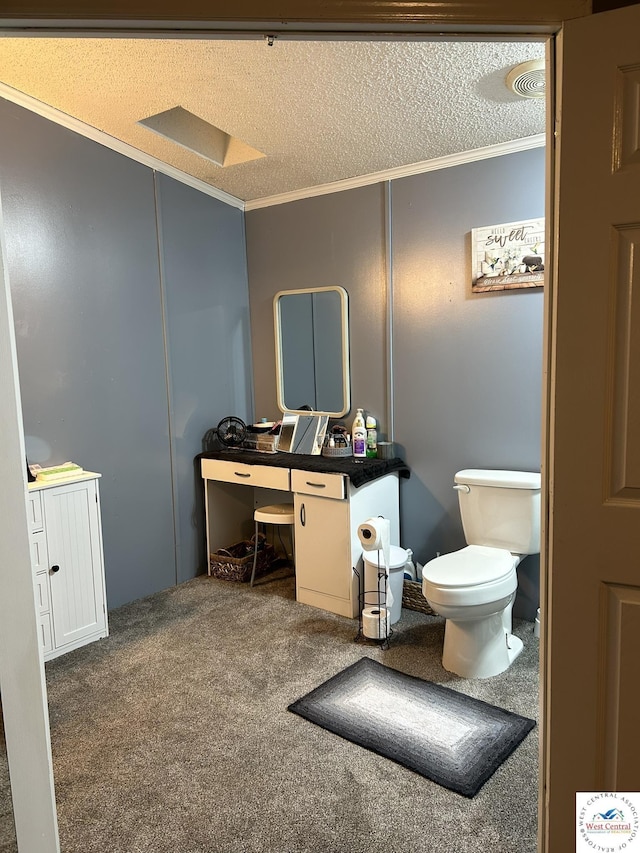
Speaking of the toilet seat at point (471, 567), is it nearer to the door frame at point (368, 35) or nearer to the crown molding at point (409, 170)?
the door frame at point (368, 35)

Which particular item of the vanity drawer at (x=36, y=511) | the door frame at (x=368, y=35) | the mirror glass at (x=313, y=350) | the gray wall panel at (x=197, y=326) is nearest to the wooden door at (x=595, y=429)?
the door frame at (x=368, y=35)

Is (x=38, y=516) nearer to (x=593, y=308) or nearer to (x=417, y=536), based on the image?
(x=417, y=536)

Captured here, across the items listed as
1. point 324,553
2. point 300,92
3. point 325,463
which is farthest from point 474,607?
point 300,92

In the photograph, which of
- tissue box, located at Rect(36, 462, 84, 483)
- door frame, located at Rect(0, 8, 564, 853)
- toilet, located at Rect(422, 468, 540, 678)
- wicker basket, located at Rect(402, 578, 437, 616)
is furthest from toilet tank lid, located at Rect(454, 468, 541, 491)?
tissue box, located at Rect(36, 462, 84, 483)

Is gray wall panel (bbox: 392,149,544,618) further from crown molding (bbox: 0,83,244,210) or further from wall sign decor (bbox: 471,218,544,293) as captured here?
crown molding (bbox: 0,83,244,210)

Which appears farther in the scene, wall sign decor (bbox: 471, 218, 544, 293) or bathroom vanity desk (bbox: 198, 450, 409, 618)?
bathroom vanity desk (bbox: 198, 450, 409, 618)

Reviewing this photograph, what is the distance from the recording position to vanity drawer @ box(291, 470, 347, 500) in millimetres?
2848

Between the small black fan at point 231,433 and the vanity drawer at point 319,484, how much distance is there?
0.66 m

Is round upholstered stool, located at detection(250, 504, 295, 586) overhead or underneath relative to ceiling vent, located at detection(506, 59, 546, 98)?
underneath

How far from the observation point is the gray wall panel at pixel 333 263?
128 inches

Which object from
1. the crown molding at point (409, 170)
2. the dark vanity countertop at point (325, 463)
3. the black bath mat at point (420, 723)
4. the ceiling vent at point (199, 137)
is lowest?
the black bath mat at point (420, 723)

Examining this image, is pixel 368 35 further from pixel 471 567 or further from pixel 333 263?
pixel 333 263

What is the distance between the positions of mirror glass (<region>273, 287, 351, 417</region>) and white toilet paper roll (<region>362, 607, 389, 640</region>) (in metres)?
1.24

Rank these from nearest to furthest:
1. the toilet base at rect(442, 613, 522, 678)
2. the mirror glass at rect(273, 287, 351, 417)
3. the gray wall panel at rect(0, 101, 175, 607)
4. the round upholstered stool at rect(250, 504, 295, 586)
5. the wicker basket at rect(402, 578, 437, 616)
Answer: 1. the toilet base at rect(442, 613, 522, 678)
2. the gray wall panel at rect(0, 101, 175, 607)
3. the wicker basket at rect(402, 578, 437, 616)
4. the round upholstered stool at rect(250, 504, 295, 586)
5. the mirror glass at rect(273, 287, 351, 417)
